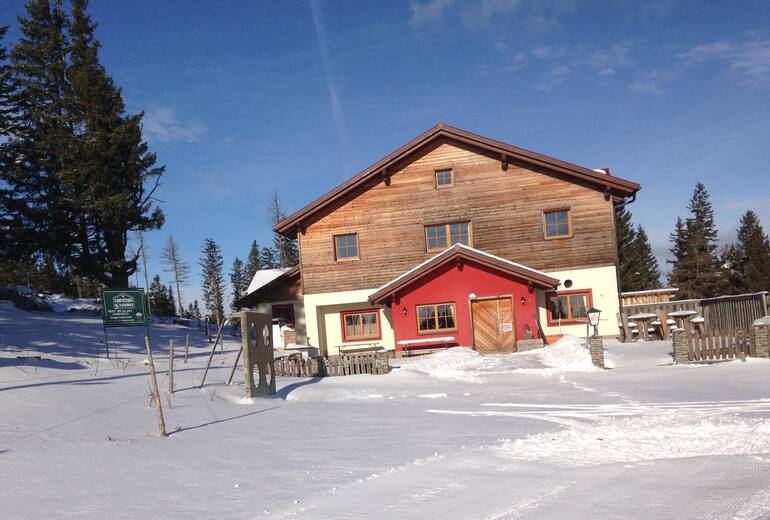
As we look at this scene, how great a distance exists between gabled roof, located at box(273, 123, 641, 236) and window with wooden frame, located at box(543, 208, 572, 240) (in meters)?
1.60

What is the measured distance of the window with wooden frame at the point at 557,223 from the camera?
23.2 meters

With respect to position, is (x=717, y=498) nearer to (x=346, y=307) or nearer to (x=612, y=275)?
(x=612, y=275)

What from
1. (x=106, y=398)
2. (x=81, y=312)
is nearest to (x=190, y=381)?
(x=106, y=398)

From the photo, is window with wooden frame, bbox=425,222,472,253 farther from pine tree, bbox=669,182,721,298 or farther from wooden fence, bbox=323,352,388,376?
pine tree, bbox=669,182,721,298

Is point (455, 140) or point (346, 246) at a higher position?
point (455, 140)

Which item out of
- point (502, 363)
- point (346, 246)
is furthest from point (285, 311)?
point (502, 363)

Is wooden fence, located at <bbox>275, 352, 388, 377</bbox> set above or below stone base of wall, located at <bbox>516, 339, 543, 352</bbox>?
above

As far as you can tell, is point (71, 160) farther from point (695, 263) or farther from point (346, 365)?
point (695, 263)

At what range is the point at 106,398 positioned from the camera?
35.0 ft

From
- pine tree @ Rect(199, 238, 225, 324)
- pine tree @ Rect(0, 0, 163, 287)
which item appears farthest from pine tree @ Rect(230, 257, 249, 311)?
pine tree @ Rect(0, 0, 163, 287)

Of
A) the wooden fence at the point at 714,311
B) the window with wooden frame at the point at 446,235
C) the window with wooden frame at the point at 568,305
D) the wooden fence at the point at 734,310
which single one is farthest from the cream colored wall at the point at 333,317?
the wooden fence at the point at 734,310

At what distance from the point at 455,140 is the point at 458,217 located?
11.0 feet

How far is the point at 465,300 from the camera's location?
22.6 m

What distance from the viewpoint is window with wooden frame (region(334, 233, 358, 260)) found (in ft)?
81.5
